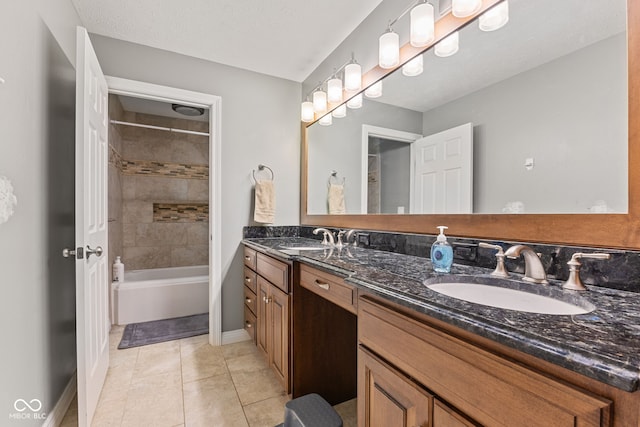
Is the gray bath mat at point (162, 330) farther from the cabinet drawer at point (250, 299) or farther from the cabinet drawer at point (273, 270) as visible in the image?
the cabinet drawer at point (273, 270)

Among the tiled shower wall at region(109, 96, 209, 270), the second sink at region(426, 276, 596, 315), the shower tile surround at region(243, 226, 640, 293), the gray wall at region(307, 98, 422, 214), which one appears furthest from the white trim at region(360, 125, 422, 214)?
the tiled shower wall at region(109, 96, 209, 270)

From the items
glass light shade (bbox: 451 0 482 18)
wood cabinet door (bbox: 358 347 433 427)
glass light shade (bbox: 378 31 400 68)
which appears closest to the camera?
wood cabinet door (bbox: 358 347 433 427)

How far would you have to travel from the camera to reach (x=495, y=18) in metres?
1.15

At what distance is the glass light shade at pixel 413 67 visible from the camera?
58.9 inches

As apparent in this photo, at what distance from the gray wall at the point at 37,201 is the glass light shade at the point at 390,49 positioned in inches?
63.3

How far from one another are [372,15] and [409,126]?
814 mm

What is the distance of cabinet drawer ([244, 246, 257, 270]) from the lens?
208 cm

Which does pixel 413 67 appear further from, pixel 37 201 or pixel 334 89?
pixel 37 201

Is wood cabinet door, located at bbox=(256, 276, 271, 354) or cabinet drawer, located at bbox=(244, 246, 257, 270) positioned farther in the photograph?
cabinet drawer, located at bbox=(244, 246, 257, 270)

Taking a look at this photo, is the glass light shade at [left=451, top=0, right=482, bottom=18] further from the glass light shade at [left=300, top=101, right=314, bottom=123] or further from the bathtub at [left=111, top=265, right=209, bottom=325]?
the bathtub at [left=111, top=265, right=209, bottom=325]

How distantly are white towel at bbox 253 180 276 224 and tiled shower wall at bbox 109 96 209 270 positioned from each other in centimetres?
181

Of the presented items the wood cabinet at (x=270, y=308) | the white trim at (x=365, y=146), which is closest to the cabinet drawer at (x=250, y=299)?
the wood cabinet at (x=270, y=308)

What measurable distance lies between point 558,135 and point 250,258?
1906mm

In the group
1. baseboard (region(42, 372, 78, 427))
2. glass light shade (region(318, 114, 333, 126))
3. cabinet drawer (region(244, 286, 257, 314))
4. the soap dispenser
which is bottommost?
baseboard (region(42, 372, 78, 427))
